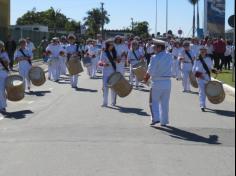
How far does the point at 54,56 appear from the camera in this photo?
1008 inches

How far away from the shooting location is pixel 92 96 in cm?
1891

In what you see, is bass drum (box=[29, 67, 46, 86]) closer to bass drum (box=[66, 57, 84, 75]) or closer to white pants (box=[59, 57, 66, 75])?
bass drum (box=[66, 57, 84, 75])

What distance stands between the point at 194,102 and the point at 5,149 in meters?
8.84

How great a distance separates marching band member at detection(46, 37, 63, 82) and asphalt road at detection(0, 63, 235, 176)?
8.34 metres

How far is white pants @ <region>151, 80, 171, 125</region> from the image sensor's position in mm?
12062

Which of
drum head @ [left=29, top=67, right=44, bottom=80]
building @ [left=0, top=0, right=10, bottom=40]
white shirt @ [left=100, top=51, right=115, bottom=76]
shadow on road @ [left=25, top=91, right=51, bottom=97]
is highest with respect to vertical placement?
building @ [left=0, top=0, right=10, bottom=40]

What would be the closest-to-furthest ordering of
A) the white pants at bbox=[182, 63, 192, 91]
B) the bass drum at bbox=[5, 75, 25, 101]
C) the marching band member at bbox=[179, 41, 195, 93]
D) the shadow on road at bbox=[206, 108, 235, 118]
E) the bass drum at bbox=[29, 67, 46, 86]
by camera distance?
the shadow on road at bbox=[206, 108, 235, 118], the bass drum at bbox=[5, 75, 25, 101], the bass drum at bbox=[29, 67, 46, 86], the marching band member at bbox=[179, 41, 195, 93], the white pants at bbox=[182, 63, 192, 91]

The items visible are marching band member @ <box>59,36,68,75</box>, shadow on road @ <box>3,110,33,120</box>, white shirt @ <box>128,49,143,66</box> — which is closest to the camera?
shadow on road @ <box>3,110,33,120</box>

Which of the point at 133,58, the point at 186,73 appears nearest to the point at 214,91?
the point at 186,73

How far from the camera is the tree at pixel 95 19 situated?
4464 inches

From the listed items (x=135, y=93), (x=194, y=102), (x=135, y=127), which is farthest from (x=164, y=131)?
(x=135, y=93)

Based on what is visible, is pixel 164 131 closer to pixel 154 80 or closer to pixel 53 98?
pixel 154 80

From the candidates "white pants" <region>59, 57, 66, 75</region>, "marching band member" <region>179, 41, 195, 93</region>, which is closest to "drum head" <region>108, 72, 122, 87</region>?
"marching band member" <region>179, 41, 195, 93</region>

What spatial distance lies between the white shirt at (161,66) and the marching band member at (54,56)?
44.2ft
